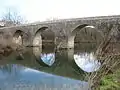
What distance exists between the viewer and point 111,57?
6980mm

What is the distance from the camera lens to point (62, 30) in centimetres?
2883

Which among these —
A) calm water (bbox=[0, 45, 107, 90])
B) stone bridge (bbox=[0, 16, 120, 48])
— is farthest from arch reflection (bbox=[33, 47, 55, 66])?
stone bridge (bbox=[0, 16, 120, 48])

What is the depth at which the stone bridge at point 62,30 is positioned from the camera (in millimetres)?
22528

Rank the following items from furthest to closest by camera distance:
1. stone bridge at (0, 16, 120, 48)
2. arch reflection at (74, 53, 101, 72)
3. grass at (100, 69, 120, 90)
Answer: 1. stone bridge at (0, 16, 120, 48)
2. arch reflection at (74, 53, 101, 72)
3. grass at (100, 69, 120, 90)

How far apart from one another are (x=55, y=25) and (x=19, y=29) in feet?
27.3

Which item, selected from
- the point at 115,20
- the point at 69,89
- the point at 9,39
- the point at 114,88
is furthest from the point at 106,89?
the point at 9,39

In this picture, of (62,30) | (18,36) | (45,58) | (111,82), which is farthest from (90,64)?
(18,36)

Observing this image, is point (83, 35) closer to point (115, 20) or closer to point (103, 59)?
point (115, 20)

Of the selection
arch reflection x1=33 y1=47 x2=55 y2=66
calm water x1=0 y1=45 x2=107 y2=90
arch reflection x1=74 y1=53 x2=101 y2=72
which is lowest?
arch reflection x1=33 y1=47 x2=55 y2=66

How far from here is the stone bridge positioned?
2253cm

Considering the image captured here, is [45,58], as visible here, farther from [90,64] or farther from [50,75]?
[90,64]

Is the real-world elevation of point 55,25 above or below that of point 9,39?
above

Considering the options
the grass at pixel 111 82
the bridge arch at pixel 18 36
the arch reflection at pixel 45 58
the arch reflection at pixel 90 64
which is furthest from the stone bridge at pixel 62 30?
the grass at pixel 111 82

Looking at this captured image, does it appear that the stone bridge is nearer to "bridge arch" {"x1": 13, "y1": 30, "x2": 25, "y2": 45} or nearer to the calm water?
"bridge arch" {"x1": 13, "y1": 30, "x2": 25, "y2": 45}
